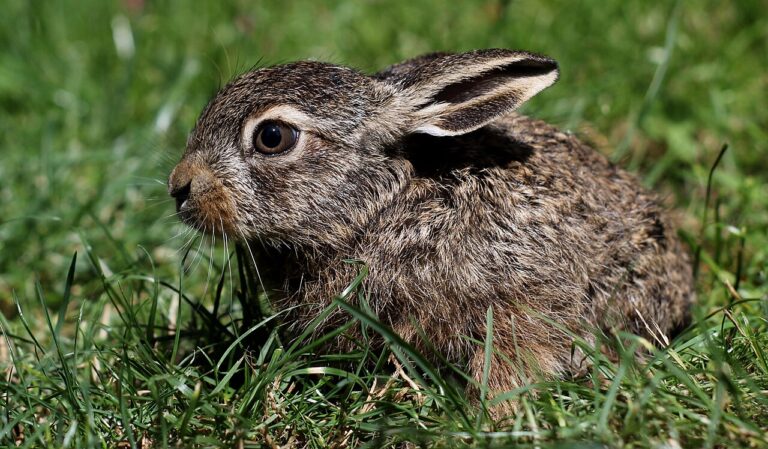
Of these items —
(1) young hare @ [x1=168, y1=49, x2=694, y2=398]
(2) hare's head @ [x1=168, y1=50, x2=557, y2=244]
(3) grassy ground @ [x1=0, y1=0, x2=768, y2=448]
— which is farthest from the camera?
(2) hare's head @ [x1=168, y1=50, x2=557, y2=244]

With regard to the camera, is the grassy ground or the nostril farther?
the nostril

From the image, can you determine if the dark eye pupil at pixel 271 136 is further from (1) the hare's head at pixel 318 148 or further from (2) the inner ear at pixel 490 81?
(2) the inner ear at pixel 490 81

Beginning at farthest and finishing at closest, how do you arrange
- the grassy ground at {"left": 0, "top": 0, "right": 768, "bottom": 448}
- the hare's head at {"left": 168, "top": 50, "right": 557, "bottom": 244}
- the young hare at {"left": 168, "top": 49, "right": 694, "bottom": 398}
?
the hare's head at {"left": 168, "top": 50, "right": 557, "bottom": 244}, the young hare at {"left": 168, "top": 49, "right": 694, "bottom": 398}, the grassy ground at {"left": 0, "top": 0, "right": 768, "bottom": 448}

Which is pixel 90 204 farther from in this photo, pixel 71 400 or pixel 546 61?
pixel 546 61

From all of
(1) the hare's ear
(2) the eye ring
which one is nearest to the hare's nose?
(2) the eye ring

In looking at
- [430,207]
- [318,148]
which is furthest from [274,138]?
[430,207]

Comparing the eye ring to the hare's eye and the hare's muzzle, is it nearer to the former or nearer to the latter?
the hare's eye
